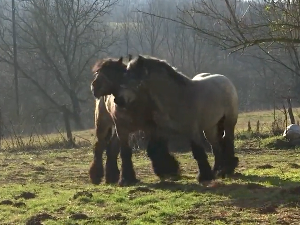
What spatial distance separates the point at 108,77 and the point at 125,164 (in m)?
1.69

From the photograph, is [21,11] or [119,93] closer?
[119,93]

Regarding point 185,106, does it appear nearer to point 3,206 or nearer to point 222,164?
point 222,164

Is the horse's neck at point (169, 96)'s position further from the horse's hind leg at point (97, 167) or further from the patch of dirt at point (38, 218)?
the patch of dirt at point (38, 218)

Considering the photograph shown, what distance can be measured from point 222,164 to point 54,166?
19.2 ft

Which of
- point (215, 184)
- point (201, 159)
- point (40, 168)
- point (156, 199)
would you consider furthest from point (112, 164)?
point (156, 199)

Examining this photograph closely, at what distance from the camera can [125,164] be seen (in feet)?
36.5

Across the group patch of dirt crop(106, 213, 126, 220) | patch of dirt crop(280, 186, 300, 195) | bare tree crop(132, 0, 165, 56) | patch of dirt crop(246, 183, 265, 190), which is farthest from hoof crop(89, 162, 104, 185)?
bare tree crop(132, 0, 165, 56)

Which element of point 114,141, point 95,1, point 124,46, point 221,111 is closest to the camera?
point 221,111

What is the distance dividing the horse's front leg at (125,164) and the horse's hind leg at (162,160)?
1.38ft

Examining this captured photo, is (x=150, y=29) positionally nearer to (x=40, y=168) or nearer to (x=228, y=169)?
(x=40, y=168)

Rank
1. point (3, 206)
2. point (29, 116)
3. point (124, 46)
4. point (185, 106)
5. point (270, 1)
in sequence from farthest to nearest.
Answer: point (124, 46) < point (29, 116) < point (185, 106) < point (3, 206) < point (270, 1)

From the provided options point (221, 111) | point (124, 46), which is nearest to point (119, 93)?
point (221, 111)

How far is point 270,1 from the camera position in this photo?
813cm

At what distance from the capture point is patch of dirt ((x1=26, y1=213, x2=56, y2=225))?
7328 mm
